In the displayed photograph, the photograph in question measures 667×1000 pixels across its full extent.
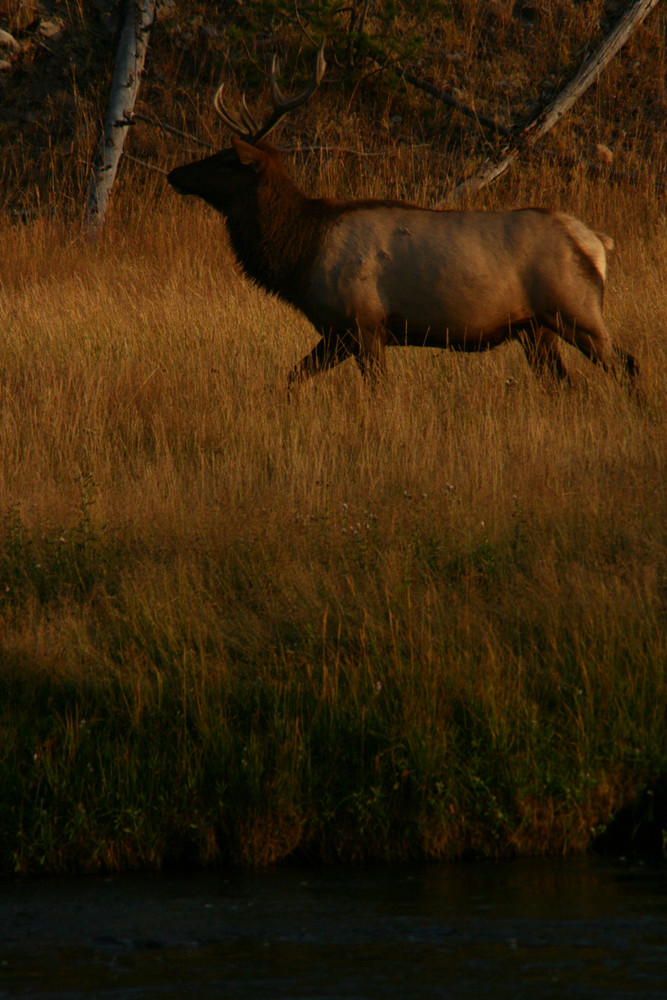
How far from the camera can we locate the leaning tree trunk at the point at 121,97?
14875 millimetres

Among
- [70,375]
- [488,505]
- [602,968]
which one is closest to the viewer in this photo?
[602,968]

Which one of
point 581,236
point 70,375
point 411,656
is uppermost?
point 581,236

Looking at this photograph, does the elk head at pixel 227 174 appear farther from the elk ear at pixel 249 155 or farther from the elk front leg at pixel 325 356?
the elk front leg at pixel 325 356

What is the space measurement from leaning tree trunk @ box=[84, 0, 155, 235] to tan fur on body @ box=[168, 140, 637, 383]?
6.57 metres

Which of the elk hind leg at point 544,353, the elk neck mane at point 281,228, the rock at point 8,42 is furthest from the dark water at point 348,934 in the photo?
the rock at point 8,42

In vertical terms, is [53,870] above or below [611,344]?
below

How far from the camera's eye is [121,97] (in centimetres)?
1509

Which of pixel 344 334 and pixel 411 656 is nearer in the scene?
pixel 411 656

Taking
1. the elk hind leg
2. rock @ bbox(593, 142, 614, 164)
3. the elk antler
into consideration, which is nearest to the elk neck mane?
the elk antler

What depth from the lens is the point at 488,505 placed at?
6.38m

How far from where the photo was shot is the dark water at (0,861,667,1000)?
3.41 meters

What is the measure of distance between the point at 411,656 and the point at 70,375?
520cm

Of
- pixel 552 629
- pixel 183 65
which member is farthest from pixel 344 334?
pixel 183 65

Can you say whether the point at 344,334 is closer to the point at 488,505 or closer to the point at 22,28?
the point at 488,505
